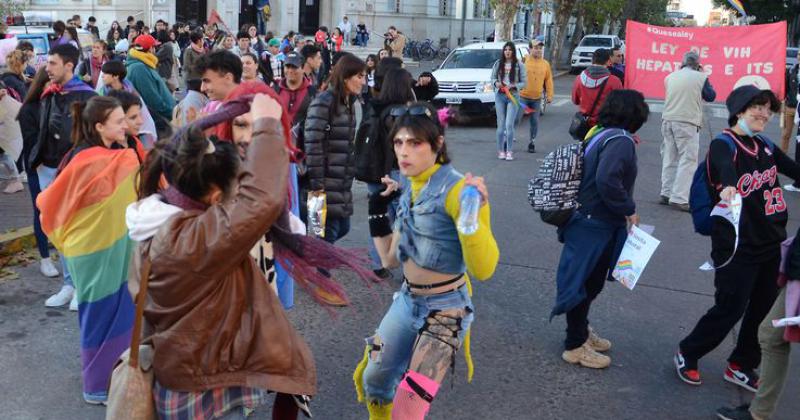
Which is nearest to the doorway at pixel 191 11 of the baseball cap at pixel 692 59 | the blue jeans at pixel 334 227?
the baseball cap at pixel 692 59

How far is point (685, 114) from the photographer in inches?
362

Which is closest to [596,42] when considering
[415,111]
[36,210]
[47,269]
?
[47,269]

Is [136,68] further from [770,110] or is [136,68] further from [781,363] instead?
[781,363]

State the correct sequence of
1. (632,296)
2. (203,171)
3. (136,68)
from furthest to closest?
(136,68) < (632,296) < (203,171)

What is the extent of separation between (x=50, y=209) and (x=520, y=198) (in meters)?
6.33

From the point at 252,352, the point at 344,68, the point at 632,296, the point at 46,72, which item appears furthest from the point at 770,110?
the point at 46,72

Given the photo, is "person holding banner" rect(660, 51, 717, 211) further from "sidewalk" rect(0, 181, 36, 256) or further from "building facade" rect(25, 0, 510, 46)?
"building facade" rect(25, 0, 510, 46)

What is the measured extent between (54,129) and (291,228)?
3674 mm

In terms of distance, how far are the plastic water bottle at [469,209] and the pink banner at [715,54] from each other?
21.0 ft

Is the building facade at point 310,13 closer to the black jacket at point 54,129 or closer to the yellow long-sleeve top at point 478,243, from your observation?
the black jacket at point 54,129

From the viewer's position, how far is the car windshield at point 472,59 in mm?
17266

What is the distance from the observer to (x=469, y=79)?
16.2 metres

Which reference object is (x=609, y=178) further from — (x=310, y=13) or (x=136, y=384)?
(x=310, y=13)

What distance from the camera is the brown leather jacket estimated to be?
2.32 m
